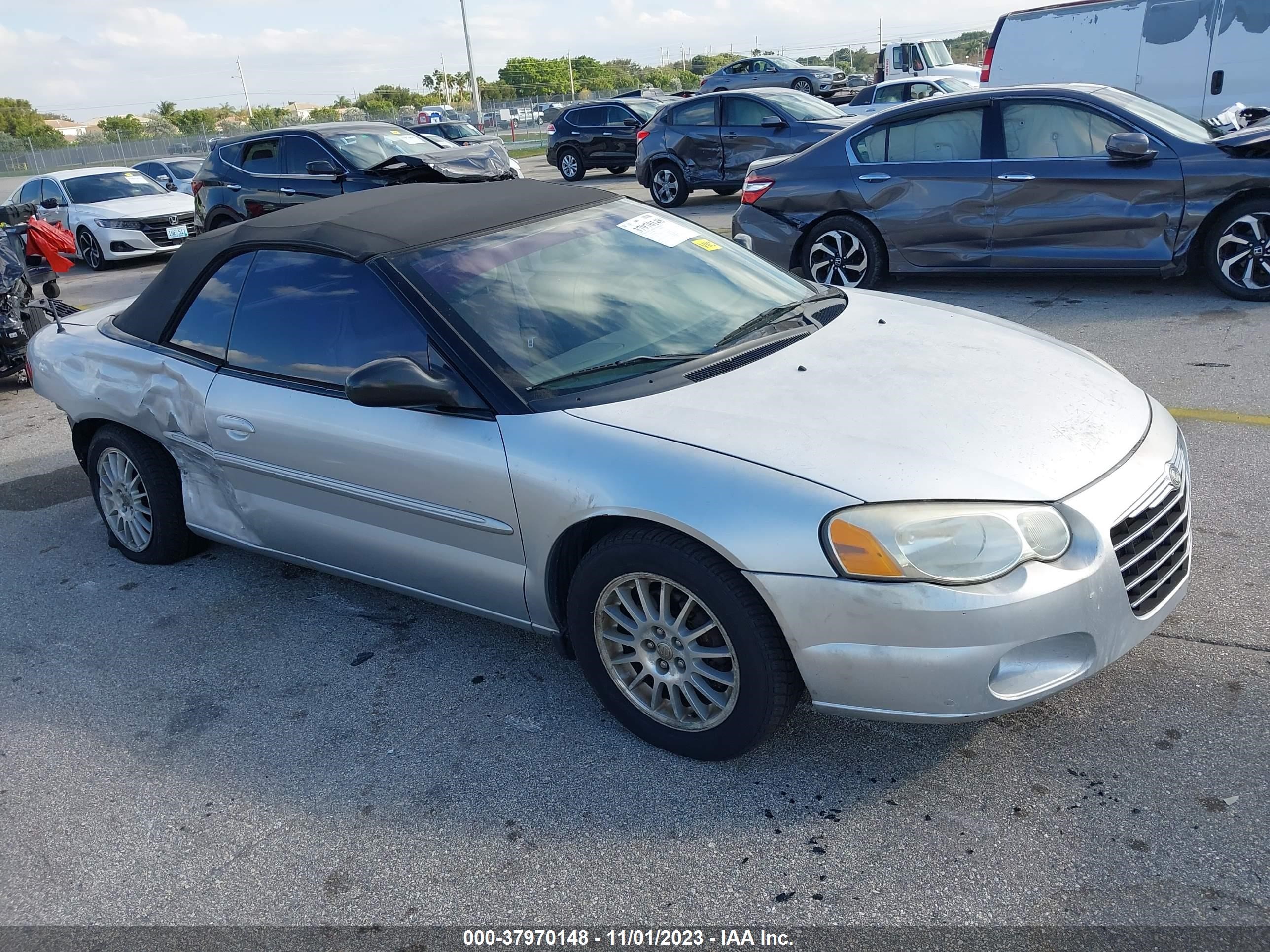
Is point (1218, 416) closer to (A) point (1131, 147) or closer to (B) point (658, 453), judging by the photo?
(A) point (1131, 147)

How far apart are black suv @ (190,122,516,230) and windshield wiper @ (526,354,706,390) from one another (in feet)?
28.4

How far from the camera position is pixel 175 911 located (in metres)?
2.62

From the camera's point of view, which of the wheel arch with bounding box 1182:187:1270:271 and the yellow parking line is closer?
the yellow parking line

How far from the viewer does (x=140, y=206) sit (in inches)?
582

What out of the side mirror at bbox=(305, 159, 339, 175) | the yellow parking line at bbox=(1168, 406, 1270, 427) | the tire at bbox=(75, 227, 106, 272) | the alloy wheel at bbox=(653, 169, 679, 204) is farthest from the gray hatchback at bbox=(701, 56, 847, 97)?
the yellow parking line at bbox=(1168, 406, 1270, 427)

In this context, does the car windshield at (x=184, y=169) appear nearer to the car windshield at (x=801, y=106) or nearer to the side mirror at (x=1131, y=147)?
the car windshield at (x=801, y=106)

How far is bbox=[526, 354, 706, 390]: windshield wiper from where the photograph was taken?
3.21m

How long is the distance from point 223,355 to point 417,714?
63.1 inches

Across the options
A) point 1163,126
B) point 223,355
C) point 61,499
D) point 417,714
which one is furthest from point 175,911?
point 1163,126

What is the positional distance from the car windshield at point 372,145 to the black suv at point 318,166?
0.01 meters

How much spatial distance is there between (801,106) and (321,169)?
6.59 metres

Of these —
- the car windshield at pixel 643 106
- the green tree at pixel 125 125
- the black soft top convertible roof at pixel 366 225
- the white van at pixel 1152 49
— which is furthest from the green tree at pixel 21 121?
the black soft top convertible roof at pixel 366 225

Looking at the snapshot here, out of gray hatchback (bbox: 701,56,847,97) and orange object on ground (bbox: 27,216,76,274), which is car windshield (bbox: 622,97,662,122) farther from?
orange object on ground (bbox: 27,216,76,274)

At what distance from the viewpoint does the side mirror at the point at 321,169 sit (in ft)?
38.0
